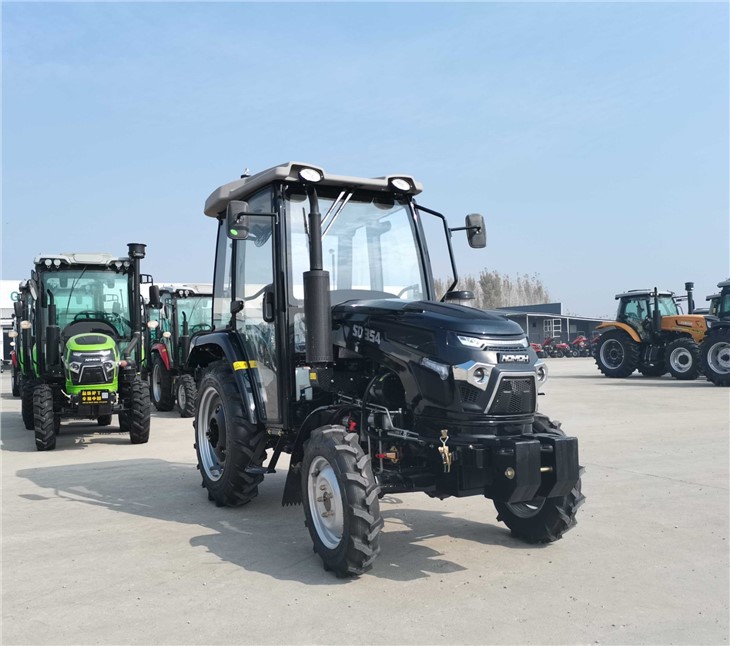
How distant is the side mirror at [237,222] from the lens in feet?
Result: 16.1

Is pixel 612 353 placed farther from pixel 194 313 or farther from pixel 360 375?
pixel 360 375

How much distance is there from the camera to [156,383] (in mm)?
14984

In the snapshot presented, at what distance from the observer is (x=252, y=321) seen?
583cm

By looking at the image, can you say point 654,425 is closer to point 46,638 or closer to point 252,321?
point 252,321

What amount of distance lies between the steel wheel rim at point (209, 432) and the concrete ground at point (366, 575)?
1.00 feet

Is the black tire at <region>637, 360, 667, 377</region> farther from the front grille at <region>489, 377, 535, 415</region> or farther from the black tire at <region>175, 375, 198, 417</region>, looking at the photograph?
the front grille at <region>489, 377, 535, 415</region>

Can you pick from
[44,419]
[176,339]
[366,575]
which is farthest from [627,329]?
[366,575]

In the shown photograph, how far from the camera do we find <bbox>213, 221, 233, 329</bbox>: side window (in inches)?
251

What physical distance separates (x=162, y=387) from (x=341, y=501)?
35.6 feet

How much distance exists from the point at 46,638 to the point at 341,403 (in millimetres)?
2189

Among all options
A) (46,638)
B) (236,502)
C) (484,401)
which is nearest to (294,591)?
(46,638)

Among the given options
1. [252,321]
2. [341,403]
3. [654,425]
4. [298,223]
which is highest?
[298,223]

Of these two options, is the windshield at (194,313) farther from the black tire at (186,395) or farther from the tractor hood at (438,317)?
the tractor hood at (438,317)

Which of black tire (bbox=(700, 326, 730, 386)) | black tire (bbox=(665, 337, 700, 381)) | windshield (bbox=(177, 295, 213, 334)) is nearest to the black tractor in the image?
windshield (bbox=(177, 295, 213, 334))
